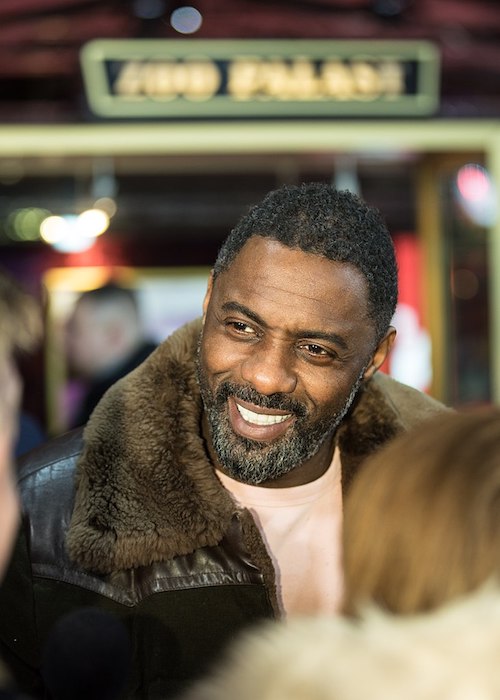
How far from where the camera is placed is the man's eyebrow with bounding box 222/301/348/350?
2189mm

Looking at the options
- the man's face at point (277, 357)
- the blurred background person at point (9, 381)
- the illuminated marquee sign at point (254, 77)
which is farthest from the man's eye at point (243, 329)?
the illuminated marquee sign at point (254, 77)

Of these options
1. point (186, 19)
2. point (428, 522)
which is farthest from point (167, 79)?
point (428, 522)

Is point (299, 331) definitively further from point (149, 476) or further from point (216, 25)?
point (216, 25)

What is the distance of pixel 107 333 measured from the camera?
188 inches

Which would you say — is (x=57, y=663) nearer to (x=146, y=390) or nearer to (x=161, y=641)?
(x=161, y=641)

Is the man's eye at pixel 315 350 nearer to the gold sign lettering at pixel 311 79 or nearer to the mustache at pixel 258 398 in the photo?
the mustache at pixel 258 398

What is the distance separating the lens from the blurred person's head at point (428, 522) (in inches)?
47.3

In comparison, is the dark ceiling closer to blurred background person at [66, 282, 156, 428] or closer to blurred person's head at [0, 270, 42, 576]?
blurred background person at [66, 282, 156, 428]

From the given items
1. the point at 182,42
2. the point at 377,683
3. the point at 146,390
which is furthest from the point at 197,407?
the point at 182,42

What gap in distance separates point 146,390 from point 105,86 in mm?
3076

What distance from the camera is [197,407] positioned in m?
2.28

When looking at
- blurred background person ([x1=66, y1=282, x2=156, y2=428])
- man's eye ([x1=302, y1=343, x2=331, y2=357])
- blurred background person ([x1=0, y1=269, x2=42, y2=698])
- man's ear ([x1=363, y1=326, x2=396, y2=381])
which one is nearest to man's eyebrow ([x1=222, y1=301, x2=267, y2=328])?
man's eye ([x1=302, y1=343, x2=331, y2=357])

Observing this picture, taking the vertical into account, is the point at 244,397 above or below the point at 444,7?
below

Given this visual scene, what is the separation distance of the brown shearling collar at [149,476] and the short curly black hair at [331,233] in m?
0.29
